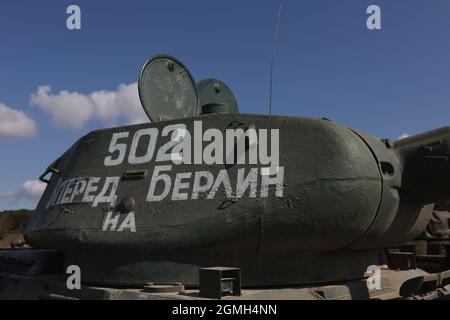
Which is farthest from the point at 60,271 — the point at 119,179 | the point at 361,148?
the point at 361,148

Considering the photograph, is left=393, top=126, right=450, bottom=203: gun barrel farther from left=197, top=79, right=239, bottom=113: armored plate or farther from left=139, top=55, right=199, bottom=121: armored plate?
left=197, top=79, right=239, bottom=113: armored plate

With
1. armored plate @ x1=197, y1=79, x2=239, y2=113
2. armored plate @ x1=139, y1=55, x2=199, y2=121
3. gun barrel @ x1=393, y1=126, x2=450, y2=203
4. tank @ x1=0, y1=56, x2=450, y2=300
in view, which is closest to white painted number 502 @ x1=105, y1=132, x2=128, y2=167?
tank @ x1=0, y1=56, x2=450, y2=300

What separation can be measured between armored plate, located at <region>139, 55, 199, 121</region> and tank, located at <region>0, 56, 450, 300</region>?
42.9 inches

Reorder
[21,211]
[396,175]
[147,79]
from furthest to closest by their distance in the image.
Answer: [21,211] < [147,79] < [396,175]

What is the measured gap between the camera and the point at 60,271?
7398 mm

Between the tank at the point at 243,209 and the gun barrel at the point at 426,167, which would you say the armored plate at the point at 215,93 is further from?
the gun barrel at the point at 426,167

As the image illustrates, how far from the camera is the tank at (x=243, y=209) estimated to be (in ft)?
19.4

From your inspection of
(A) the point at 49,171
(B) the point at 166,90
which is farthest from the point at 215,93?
(A) the point at 49,171

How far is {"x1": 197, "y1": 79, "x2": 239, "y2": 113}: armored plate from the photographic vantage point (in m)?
9.61

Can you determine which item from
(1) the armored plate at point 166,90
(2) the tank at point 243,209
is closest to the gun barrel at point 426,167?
(2) the tank at point 243,209

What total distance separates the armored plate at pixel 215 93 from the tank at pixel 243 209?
284cm

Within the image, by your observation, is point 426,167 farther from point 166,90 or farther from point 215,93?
point 215,93
